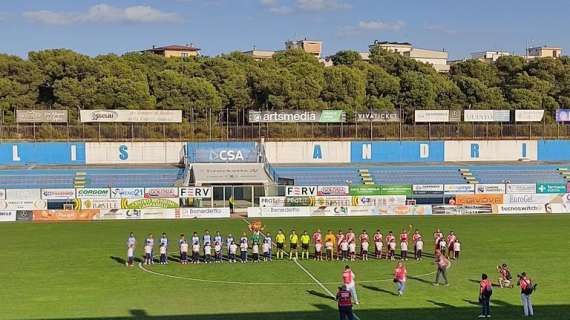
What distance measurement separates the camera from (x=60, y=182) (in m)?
62.9

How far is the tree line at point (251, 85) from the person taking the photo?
8000cm

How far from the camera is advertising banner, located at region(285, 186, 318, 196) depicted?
183ft

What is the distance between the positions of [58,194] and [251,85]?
3716 cm

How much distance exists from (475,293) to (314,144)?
4930 cm

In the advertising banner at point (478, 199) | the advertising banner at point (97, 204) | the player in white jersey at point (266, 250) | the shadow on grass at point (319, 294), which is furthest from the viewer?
the advertising banner at point (478, 199)

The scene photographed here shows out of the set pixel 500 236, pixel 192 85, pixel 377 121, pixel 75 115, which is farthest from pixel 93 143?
pixel 500 236

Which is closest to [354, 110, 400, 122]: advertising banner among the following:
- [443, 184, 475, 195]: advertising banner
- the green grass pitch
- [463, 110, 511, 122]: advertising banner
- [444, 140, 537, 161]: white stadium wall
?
[444, 140, 537, 161]: white stadium wall

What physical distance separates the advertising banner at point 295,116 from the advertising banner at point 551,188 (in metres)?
23.0

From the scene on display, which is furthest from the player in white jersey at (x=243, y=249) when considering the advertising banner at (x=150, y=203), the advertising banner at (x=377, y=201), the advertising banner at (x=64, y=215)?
the advertising banner at (x=377, y=201)

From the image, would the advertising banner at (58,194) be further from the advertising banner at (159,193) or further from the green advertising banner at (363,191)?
the green advertising banner at (363,191)

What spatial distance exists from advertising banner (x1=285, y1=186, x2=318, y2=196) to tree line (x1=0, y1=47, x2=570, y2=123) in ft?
81.4

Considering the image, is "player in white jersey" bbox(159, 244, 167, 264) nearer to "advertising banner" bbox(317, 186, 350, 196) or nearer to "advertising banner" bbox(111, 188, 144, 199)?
"advertising banner" bbox(111, 188, 144, 199)

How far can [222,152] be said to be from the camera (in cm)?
7006

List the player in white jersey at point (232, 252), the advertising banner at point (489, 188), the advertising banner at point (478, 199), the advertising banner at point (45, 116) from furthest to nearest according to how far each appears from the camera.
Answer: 1. the advertising banner at point (45, 116)
2. the advertising banner at point (489, 188)
3. the advertising banner at point (478, 199)
4. the player in white jersey at point (232, 252)
